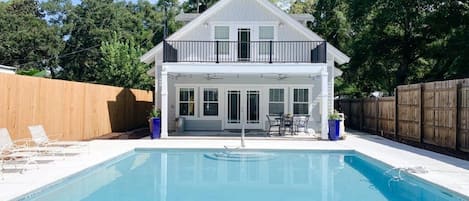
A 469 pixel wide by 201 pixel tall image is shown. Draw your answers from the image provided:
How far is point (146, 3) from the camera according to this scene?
46.6m

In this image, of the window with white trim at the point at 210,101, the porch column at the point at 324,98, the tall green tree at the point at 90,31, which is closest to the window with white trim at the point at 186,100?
the window with white trim at the point at 210,101

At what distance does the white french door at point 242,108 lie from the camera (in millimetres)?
21266

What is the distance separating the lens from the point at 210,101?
21281mm

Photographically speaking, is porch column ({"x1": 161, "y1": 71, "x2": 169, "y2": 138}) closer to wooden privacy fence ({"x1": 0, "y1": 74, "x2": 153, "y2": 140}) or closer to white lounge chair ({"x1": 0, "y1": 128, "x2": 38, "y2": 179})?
wooden privacy fence ({"x1": 0, "y1": 74, "x2": 153, "y2": 140})

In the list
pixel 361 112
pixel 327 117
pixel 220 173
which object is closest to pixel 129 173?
pixel 220 173

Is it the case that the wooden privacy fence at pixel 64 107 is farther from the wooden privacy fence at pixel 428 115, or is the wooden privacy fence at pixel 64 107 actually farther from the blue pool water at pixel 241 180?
the wooden privacy fence at pixel 428 115

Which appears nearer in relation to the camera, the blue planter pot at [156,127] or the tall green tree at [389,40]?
the blue planter pot at [156,127]

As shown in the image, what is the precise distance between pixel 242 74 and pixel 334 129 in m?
4.62

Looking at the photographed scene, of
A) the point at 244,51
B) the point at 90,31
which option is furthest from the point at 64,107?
the point at 90,31

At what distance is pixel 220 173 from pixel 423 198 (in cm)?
486

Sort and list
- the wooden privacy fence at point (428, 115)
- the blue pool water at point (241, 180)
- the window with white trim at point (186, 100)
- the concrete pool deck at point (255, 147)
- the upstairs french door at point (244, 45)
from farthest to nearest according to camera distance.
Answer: the window with white trim at point (186, 100)
the upstairs french door at point (244, 45)
the wooden privacy fence at point (428, 115)
the blue pool water at point (241, 180)
the concrete pool deck at point (255, 147)

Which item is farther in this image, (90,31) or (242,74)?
(90,31)

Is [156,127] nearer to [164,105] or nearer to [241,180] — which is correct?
[164,105]

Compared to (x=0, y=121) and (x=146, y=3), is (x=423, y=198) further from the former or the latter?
(x=146, y=3)
